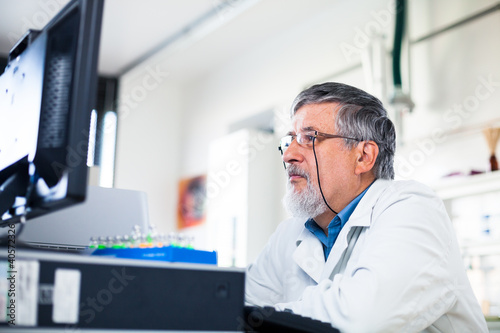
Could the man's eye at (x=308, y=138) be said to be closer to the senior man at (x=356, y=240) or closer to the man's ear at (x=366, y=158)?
the senior man at (x=356, y=240)

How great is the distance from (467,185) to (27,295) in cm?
295

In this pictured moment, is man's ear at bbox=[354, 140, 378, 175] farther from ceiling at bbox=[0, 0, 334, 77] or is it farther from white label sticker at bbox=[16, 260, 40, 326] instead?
ceiling at bbox=[0, 0, 334, 77]

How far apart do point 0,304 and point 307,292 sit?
552 millimetres

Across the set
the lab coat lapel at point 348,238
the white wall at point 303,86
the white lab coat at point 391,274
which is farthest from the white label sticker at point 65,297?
the white wall at point 303,86

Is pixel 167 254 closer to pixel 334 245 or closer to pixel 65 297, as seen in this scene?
pixel 65 297

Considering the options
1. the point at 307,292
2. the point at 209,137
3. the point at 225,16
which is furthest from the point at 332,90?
the point at 209,137

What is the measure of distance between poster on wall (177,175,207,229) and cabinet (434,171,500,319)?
114 inches

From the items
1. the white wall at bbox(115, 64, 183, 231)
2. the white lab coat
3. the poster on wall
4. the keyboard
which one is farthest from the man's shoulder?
the white wall at bbox(115, 64, 183, 231)

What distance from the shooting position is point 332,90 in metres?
1.59

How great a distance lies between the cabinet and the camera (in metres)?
3.05

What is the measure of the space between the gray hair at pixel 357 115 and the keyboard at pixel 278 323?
836mm

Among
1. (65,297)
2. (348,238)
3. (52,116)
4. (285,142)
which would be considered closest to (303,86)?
(285,142)

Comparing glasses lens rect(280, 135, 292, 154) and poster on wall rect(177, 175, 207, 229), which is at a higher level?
poster on wall rect(177, 175, 207, 229)

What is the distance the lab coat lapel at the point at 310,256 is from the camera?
1.40m
